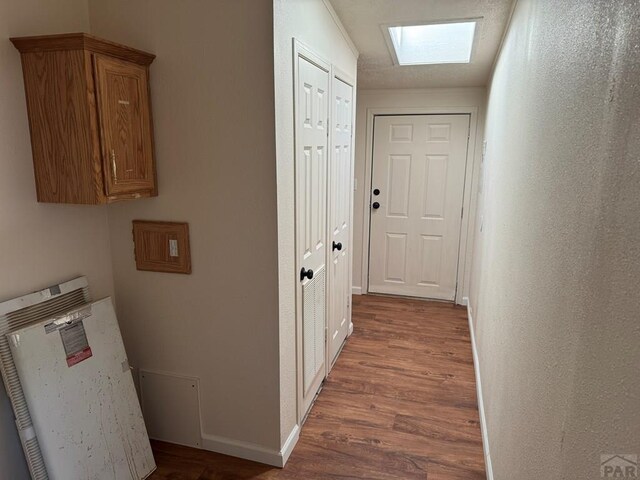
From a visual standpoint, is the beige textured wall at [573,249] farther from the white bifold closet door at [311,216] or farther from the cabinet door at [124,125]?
the cabinet door at [124,125]

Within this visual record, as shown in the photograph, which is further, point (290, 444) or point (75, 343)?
point (290, 444)

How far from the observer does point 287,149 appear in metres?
2.00

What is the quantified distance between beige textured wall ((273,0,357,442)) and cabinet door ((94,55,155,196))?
0.62m

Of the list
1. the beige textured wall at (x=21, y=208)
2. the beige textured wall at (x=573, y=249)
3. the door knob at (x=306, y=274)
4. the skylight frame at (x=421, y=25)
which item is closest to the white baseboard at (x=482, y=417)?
the beige textured wall at (x=573, y=249)

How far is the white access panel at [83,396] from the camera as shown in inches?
66.4

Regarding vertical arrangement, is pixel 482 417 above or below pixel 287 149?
below

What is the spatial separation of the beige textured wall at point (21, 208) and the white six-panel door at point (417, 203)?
3230mm

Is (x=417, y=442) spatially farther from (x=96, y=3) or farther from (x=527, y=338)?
(x=96, y=3)

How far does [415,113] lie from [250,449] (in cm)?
354

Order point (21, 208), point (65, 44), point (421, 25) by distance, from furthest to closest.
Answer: point (421, 25) → point (21, 208) → point (65, 44)

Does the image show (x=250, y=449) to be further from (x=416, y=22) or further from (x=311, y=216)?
(x=416, y=22)

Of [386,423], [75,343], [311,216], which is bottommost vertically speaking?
[386,423]

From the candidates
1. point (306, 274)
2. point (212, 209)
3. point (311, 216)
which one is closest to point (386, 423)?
point (306, 274)

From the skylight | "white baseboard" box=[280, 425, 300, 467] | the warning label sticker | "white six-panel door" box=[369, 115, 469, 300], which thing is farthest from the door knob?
"white six-panel door" box=[369, 115, 469, 300]
